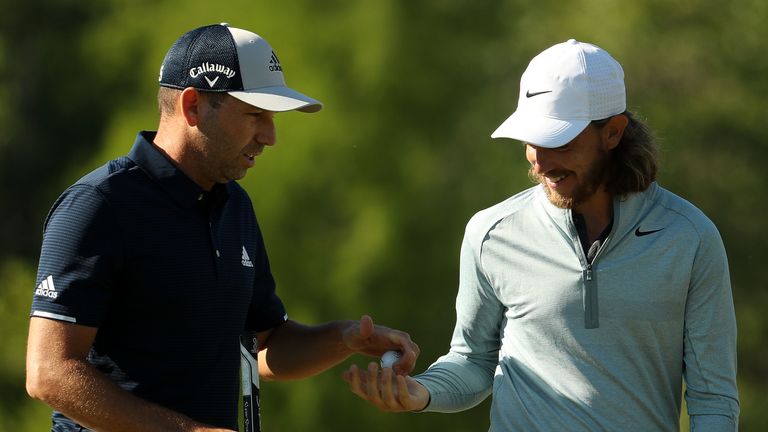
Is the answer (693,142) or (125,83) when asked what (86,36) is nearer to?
(125,83)

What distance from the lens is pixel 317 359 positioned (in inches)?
134

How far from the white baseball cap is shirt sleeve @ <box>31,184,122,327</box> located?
1.00 meters

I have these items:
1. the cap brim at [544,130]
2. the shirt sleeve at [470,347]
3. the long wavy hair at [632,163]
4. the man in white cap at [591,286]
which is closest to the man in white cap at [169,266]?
the shirt sleeve at [470,347]

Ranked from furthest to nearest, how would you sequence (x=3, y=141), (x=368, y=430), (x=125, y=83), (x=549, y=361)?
(x=3, y=141) < (x=125, y=83) < (x=368, y=430) < (x=549, y=361)

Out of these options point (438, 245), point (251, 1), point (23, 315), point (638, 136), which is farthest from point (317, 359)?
point (23, 315)

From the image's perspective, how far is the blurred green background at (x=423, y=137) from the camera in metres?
8.86

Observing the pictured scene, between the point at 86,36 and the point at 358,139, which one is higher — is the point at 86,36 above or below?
above

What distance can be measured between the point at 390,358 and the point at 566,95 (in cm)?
81

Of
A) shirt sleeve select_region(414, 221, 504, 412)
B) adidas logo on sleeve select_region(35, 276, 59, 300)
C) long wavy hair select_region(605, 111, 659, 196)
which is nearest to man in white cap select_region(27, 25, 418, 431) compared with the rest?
adidas logo on sleeve select_region(35, 276, 59, 300)

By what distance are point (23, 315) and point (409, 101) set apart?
3827 millimetres

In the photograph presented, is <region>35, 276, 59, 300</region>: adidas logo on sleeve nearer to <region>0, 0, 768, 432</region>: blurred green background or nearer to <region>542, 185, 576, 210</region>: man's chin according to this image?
<region>542, 185, 576, 210</region>: man's chin

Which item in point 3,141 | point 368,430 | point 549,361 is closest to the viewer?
point 549,361

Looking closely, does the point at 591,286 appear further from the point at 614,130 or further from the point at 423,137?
the point at 423,137

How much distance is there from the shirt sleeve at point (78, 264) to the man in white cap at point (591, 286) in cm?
65
